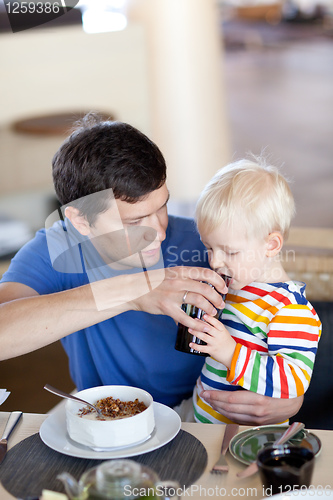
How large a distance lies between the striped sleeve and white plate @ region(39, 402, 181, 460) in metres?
0.18

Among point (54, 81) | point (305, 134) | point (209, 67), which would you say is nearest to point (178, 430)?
point (209, 67)

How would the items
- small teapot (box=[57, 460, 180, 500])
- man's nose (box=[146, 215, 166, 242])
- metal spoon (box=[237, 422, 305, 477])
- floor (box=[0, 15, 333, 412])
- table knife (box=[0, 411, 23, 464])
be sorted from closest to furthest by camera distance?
small teapot (box=[57, 460, 180, 500]), metal spoon (box=[237, 422, 305, 477]), table knife (box=[0, 411, 23, 464]), man's nose (box=[146, 215, 166, 242]), floor (box=[0, 15, 333, 412])

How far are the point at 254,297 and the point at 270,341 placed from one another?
0.13m

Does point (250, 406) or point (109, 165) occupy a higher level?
point (109, 165)

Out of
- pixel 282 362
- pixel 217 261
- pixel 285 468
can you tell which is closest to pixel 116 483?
pixel 285 468

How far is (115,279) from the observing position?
4.10 feet

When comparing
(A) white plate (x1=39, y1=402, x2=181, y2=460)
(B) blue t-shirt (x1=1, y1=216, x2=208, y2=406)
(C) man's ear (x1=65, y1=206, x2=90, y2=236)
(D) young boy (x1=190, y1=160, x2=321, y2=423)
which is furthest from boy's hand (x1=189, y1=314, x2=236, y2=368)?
(C) man's ear (x1=65, y1=206, x2=90, y2=236)

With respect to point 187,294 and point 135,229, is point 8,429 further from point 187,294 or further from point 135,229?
point 135,229

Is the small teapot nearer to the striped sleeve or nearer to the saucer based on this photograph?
the saucer

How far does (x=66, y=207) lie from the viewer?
1490 millimetres

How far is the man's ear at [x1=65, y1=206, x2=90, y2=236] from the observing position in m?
1.46

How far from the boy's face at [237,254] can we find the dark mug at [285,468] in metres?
0.52

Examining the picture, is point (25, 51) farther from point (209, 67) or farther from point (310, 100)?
point (310, 100)

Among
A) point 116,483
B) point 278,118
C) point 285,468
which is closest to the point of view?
point 116,483
